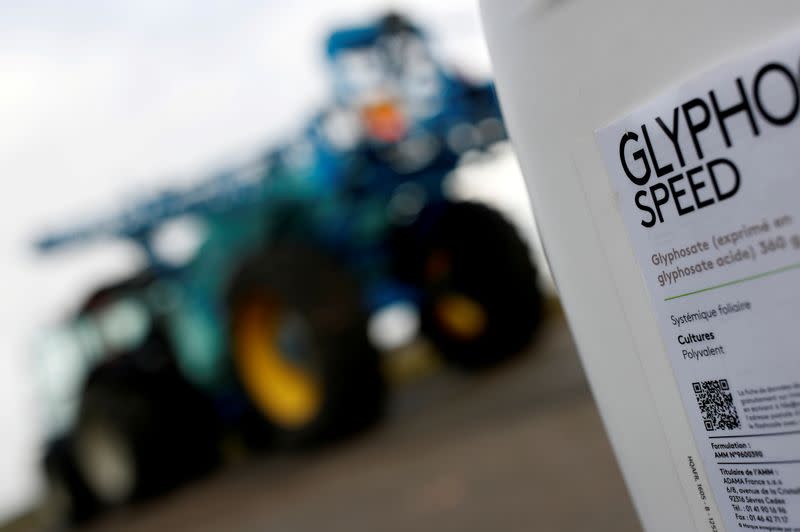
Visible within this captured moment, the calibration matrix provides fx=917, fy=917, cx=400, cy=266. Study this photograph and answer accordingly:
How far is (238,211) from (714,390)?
3198 mm

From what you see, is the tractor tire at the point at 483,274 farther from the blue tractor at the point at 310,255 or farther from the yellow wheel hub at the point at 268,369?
the yellow wheel hub at the point at 268,369

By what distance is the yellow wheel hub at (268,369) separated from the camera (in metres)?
2.94

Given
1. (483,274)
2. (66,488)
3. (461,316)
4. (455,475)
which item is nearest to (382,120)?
(483,274)

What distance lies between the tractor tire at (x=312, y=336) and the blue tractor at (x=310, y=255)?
12 millimetres

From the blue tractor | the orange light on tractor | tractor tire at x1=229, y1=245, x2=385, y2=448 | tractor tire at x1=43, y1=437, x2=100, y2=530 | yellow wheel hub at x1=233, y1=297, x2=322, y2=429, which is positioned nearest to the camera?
tractor tire at x1=229, y1=245, x2=385, y2=448

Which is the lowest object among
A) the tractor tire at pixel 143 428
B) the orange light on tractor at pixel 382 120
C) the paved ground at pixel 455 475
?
the paved ground at pixel 455 475

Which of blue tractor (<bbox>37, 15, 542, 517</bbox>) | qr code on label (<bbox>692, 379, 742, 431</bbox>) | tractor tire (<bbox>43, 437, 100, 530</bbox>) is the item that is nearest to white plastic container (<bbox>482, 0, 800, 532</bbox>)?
qr code on label (<bbox>692, 379, 742, 431</bbox>)

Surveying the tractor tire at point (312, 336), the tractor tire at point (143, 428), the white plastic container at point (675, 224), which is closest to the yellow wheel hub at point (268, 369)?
the tractor tire at point (312, 336)

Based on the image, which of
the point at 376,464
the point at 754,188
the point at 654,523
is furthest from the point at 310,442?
the point at 754,188

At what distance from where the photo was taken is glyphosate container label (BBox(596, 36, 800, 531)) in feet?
1.42

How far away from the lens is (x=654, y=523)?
58 cm

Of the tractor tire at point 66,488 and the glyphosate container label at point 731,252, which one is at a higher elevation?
the glyphosate container label at point 731,252

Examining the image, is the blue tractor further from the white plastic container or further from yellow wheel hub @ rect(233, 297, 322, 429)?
the white plastic container

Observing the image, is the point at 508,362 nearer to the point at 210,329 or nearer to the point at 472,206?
the point at 472,206
